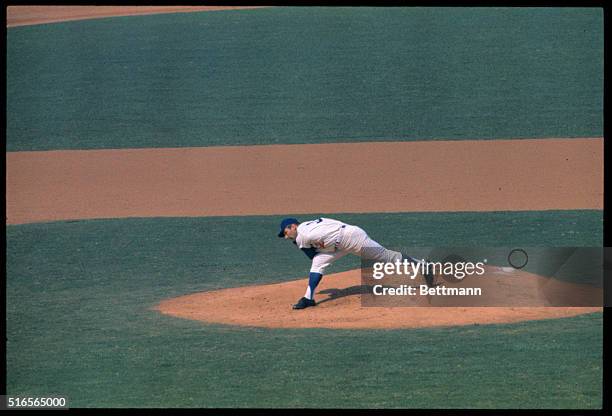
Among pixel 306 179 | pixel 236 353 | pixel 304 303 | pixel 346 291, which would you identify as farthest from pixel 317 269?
pixel 306 179

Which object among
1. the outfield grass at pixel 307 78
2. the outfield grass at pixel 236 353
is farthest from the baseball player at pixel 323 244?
the outfield grass at pixel 307 78

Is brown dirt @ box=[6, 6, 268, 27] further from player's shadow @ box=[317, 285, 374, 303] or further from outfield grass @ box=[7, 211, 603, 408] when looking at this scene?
player's shadow @ box=[317, 285, 374, 303]

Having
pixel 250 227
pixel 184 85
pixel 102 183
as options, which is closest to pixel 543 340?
pixel 250 227

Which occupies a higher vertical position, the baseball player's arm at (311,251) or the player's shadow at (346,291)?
the baseball player's arm at (311,251)

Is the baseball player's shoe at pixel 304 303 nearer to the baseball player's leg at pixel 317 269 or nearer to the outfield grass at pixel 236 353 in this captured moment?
the baseball player's leg at pixel 317 269

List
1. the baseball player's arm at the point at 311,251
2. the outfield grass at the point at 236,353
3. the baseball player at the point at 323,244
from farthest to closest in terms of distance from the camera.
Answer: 1. the baseball player's arm at the point at 311,251
2. the baseball player at the point at 323,244
3. the outfield grass at the point at 236,353

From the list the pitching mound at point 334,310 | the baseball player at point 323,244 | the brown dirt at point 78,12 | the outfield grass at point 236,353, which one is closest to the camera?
the outfield grass at point 236,353

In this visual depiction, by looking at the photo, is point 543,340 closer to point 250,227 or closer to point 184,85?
point 250,227
